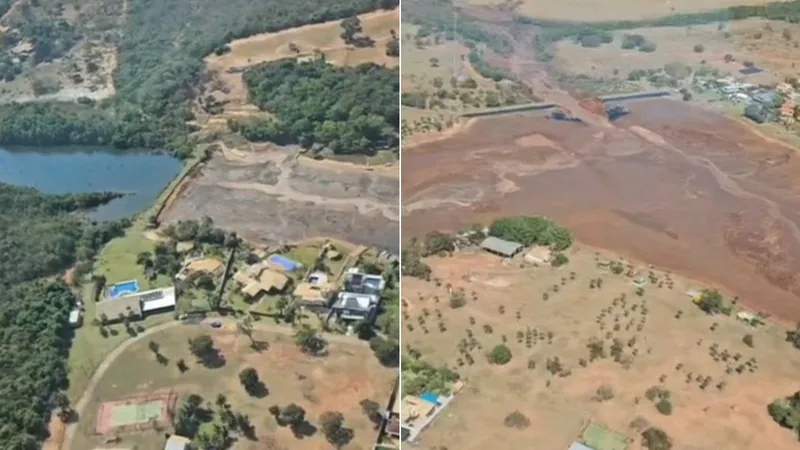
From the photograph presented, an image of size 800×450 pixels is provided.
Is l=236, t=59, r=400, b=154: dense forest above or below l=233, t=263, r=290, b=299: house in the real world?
above

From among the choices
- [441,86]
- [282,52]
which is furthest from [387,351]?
[282,52]

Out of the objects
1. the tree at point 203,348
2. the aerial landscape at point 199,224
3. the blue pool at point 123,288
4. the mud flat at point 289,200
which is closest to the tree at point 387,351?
the aerial landscape at point 199,224

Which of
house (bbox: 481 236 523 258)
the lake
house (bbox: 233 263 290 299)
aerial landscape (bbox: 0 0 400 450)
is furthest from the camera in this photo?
the lake

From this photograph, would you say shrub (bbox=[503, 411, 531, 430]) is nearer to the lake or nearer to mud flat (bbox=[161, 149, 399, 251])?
mud flat (bbox=[161, 149, 399, 251])

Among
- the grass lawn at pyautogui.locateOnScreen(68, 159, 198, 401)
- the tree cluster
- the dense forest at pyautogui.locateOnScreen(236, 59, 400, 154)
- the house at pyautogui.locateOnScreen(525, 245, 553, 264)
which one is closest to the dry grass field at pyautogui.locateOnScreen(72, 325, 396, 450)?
the grass lawn at pyautogui.locateOnScreen(68, 159, 198, 401)

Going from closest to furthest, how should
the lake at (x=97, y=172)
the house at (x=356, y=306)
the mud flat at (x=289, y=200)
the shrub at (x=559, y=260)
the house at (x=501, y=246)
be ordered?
the house at (x=356, y=306), the shrub at (x=559, y=260), the house at (x=501, y=246), the mud flat at (x=289, y=200), the lake at (x=97, y=172)

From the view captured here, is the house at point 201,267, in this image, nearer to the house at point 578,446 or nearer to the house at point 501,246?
the house at point 501,246

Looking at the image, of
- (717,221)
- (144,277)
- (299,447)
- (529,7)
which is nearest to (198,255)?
A: (144,277)
